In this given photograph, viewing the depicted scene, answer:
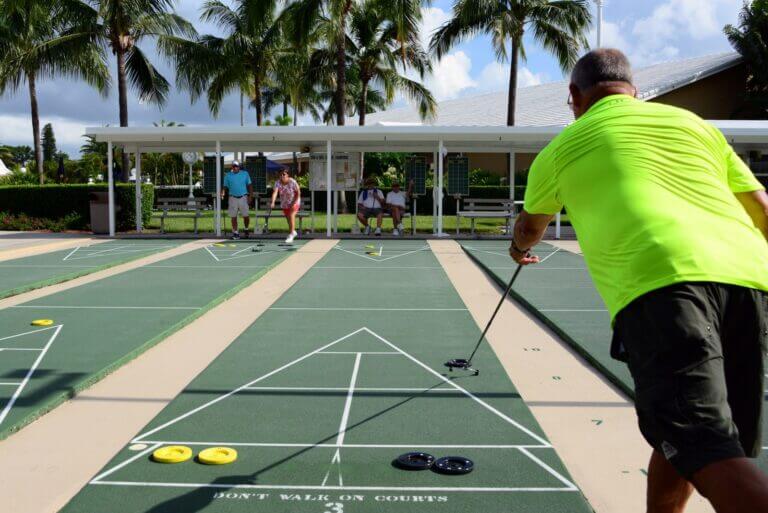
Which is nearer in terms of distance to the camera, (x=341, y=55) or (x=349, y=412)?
(x=349, y=412)

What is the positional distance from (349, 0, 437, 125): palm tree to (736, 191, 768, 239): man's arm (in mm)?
25641

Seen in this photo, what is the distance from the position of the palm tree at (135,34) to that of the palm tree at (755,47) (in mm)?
22618

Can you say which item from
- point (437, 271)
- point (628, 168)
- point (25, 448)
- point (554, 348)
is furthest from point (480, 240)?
point (628, 168)

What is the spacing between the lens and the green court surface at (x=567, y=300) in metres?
5.79

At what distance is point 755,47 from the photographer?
99.8 feet

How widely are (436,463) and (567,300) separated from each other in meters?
5.42

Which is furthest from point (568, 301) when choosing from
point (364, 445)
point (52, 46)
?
point (52, 46)

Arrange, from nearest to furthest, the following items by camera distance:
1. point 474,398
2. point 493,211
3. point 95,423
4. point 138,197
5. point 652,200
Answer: point 652,200 < point 95,423 < point 474,398 < point 493,211 < point 138,197

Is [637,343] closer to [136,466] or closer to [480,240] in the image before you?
[136,466]

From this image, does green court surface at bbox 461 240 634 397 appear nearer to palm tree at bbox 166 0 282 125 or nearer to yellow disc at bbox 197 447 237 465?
yellow disc at bbox 197 447 237 465

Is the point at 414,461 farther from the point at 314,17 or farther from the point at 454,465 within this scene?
the point at 314,17

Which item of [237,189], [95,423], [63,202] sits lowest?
[95,423]

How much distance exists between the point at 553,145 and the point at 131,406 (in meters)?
3.38

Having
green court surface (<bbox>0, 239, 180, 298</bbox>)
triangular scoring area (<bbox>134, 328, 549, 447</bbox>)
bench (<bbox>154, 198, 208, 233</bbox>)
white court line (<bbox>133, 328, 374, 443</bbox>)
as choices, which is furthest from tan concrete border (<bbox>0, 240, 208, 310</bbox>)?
triangular scoring area (<bbox>134, 328, 549, 447</bbox>)
